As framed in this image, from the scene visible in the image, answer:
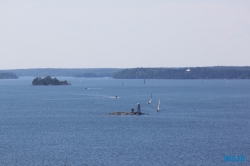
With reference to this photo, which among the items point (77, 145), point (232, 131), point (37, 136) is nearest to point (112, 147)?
point (77, 145)

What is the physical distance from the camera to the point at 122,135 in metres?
52.5

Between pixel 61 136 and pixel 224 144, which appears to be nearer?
A: pixel 224 144

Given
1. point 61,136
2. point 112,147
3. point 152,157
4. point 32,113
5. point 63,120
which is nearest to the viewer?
point 152,157

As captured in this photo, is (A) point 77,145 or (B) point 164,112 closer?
(A) point 77,145

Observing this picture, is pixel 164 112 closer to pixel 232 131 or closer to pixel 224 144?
pixel 232 131

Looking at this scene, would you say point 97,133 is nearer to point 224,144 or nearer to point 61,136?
point 61,136

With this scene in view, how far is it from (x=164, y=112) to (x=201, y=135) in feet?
85.2

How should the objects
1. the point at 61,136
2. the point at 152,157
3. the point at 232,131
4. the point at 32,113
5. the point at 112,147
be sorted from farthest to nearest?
the point at 32,113 → the point at 232,131 → the point at 61,136 → the point at 112,147 → the point at 152,157

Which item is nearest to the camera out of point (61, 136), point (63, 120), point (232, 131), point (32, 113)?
point (61, 136)

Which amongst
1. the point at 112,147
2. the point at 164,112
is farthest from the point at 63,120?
the point at 112,147

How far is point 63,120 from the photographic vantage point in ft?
220

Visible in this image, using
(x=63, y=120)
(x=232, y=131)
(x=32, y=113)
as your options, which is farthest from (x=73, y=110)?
(x=232, y=131)

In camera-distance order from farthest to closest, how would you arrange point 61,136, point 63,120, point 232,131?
point 63,120 < point 232,131 < point 61,136

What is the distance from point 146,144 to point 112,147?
11.8ft
